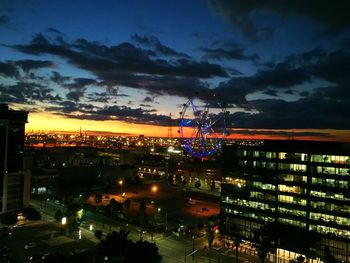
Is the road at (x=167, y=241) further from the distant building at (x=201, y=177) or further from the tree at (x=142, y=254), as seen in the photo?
the distant building at (x=201, y=177)

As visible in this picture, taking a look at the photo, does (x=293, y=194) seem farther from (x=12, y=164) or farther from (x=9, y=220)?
(x=12, y=164)

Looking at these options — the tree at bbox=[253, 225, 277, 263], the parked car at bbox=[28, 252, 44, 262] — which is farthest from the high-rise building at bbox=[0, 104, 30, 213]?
the tree at bbox=[253, 225, 277, 263]

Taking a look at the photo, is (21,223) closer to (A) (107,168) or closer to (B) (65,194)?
(B) (65,194)

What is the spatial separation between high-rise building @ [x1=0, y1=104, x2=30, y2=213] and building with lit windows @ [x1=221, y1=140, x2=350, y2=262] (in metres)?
54.6

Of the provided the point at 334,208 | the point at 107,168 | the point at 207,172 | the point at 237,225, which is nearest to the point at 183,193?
the point at 207,172

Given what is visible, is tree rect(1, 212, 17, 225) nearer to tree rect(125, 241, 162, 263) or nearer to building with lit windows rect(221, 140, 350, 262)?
tree rect(125, 241, 162, 263)

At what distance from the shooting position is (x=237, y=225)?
74875 mm

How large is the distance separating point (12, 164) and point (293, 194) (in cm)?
7206

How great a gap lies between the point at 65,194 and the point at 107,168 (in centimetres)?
3169

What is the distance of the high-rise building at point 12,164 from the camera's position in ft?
298

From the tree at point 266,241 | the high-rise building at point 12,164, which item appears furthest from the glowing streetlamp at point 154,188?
the tree at point 266,241

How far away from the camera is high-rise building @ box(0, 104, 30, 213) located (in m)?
90.8

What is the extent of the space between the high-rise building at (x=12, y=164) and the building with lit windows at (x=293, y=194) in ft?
179

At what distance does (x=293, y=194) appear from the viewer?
66.7 m
